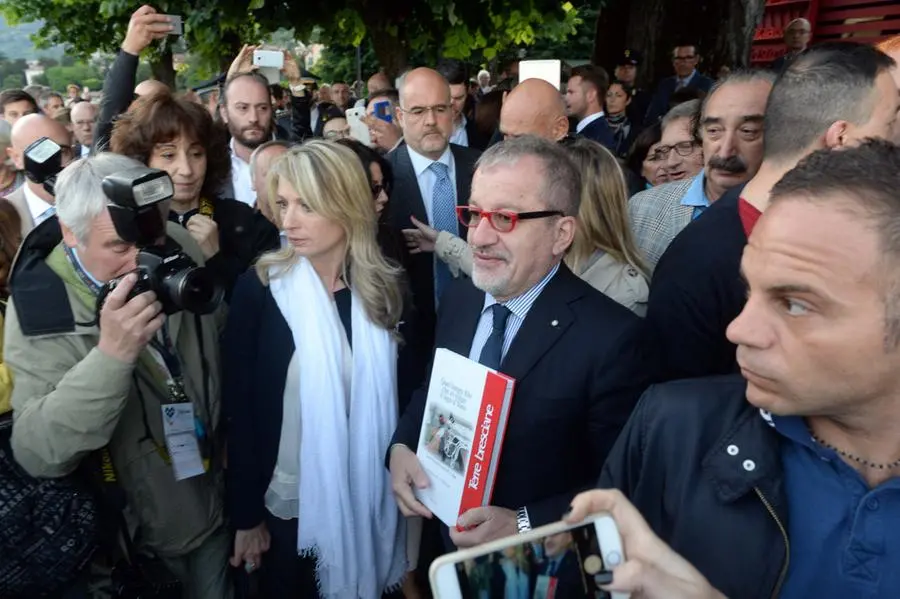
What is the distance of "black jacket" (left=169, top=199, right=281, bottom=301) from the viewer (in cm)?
318

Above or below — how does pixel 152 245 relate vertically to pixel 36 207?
above

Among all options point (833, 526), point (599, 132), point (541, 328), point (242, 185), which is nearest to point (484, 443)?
point (541, 328)

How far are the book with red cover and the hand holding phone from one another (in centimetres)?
65

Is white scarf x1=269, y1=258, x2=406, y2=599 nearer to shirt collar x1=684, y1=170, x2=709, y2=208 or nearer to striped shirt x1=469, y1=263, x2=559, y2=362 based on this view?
striped shirt x1=469, y1=263, x2=559, y2=362

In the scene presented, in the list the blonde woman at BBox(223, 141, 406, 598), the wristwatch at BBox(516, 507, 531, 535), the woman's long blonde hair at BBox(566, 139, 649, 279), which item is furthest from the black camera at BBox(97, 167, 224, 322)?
the woman's long blonde hair at BBox(566, 139, 649, 279)

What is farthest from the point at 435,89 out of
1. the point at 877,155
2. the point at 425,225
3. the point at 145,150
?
the point at 877,155

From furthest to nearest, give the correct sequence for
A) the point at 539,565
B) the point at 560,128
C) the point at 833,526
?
the point at 560,128, the point at 833,526, the point at 539,565

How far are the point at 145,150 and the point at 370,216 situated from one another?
1147 mm

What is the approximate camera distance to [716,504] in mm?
1204

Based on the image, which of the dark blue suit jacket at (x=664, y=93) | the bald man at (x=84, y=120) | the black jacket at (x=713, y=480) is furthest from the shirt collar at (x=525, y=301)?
the bald man at (x=84, y=120)

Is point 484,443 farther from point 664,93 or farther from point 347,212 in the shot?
point 664,93

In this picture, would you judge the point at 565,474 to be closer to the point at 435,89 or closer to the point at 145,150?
the point at 145,150

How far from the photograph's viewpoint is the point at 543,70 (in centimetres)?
493

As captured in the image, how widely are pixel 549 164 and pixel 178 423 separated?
142cm
